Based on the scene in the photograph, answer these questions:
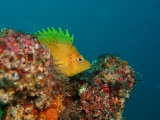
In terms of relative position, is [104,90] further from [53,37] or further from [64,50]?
[53,37]

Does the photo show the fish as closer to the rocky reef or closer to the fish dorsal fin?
the fish dorsal fin

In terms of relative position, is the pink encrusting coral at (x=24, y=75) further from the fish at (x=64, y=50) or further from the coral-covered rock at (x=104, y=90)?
the coral-covered rock at (x=104, y=90)

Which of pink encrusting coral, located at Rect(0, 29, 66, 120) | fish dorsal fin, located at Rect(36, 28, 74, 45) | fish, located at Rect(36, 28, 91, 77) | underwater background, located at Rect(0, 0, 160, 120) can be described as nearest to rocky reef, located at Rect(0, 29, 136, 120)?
pink encrusting coral, located at Rect(0, 29, 66, 120)

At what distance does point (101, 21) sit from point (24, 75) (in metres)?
187

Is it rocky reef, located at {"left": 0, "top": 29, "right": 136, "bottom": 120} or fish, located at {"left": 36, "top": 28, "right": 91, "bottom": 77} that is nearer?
rocky reef, located at {"left": 0, "top": 29, "right": 136, "bottom": 120}

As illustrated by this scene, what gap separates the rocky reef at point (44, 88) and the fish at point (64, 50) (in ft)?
1.08

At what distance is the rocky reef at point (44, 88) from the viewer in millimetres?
2482

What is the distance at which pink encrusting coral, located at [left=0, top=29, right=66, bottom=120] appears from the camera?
244 centimetres

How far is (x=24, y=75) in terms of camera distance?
8.21 feet

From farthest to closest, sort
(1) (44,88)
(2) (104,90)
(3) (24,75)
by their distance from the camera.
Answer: (2) (104,90)
(1) (44,88)
(3) (24,75)

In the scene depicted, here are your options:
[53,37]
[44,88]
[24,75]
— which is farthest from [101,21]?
[24,75]

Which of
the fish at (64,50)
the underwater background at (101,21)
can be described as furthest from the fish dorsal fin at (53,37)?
the underwater background at (101,21)

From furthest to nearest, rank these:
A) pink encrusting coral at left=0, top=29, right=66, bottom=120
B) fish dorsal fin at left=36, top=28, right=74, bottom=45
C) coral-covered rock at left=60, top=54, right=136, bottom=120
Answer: fish dorsal fin at left=36, top=28, right=74, bottom=45 → coral-covered rock at left=60, top=54, right=136, bottom=120 → pink encrusting coral at left=0, top=29, right=66, bottom=120

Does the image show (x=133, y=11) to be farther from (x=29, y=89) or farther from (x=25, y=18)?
(x=29, y=89)
